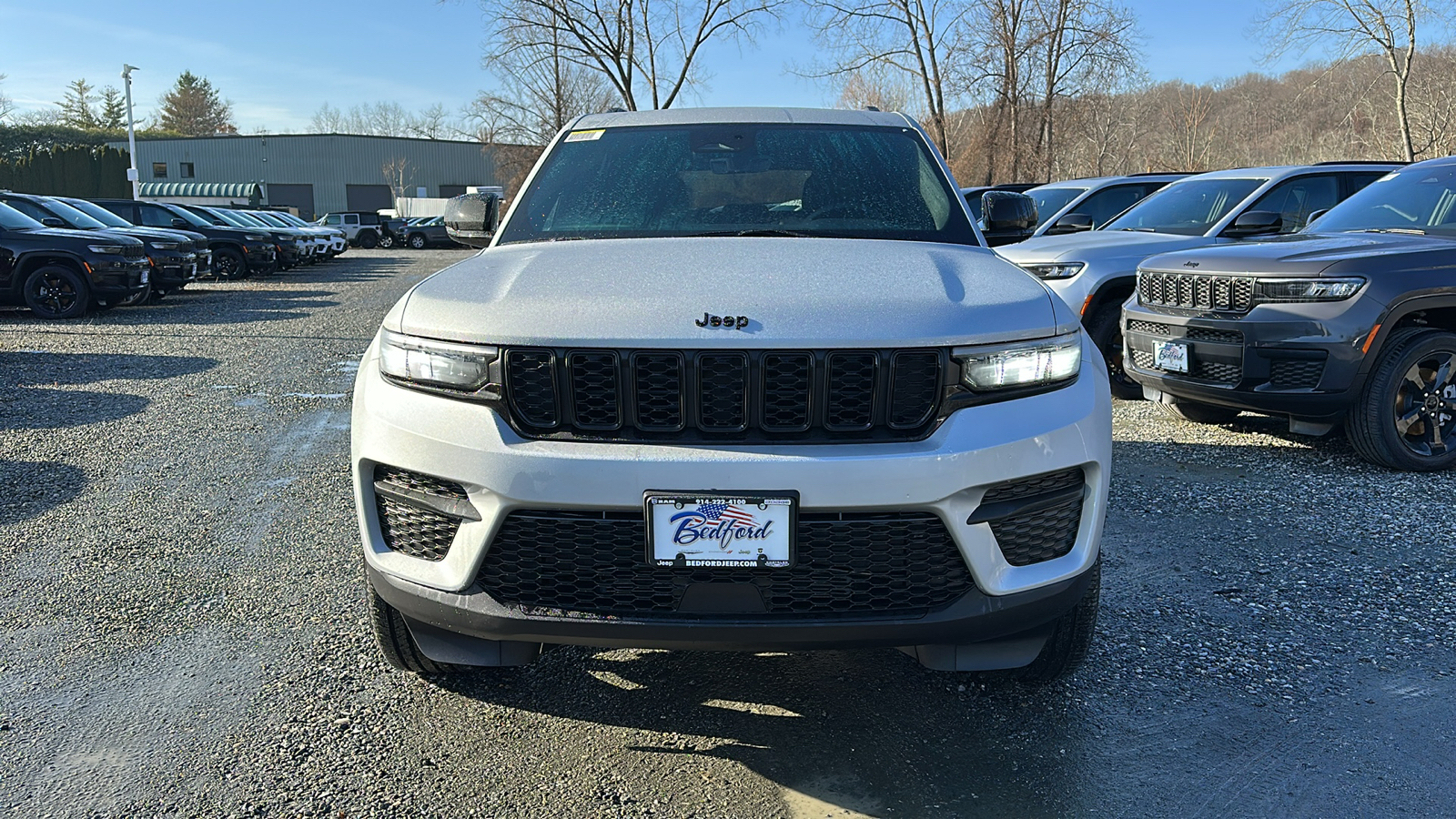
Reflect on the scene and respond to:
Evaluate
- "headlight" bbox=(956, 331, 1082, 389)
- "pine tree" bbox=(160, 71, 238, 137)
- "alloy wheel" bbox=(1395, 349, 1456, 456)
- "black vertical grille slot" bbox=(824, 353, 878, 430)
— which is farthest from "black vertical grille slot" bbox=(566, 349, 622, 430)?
"pine tree" bbox=(160, 71, 238, 137)

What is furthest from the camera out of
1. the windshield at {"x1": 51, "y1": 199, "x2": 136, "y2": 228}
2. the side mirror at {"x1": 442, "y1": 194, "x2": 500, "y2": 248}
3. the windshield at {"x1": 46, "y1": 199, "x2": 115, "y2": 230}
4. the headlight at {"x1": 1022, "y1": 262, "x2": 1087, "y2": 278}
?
the windshield at {"x1": 51, "y1": 199, "x2": 136, "y2": 228}

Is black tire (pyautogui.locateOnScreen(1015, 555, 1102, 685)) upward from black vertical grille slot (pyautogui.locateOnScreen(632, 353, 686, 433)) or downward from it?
downward

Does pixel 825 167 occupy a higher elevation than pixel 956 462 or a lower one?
higher

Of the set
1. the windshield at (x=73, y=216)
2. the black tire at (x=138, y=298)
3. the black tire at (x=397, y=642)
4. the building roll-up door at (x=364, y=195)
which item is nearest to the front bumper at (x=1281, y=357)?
the black tire at (x=397, y=642)

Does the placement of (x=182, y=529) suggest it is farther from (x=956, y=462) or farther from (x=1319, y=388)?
(x=1319, y=388)

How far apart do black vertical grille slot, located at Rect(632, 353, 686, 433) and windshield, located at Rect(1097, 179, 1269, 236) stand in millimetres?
7163

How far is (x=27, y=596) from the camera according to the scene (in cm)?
377

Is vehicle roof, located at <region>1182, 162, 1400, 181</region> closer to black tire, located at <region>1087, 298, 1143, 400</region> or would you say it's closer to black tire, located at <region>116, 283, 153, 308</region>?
black tire, located at <region>1087, 298, 1143, 400</region>

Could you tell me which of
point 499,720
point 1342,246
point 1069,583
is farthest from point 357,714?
point 1342,246

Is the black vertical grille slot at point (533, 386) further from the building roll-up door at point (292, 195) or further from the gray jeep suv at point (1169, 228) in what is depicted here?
the building roll-up door at point (292, 195)

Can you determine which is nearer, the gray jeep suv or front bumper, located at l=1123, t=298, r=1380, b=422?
front bumper, located at l=1123, t=298, r=1380, b=422

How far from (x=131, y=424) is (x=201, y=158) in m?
85.3

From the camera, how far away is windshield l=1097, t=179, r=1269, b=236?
8539 mm

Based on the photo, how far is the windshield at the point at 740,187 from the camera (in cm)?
352
